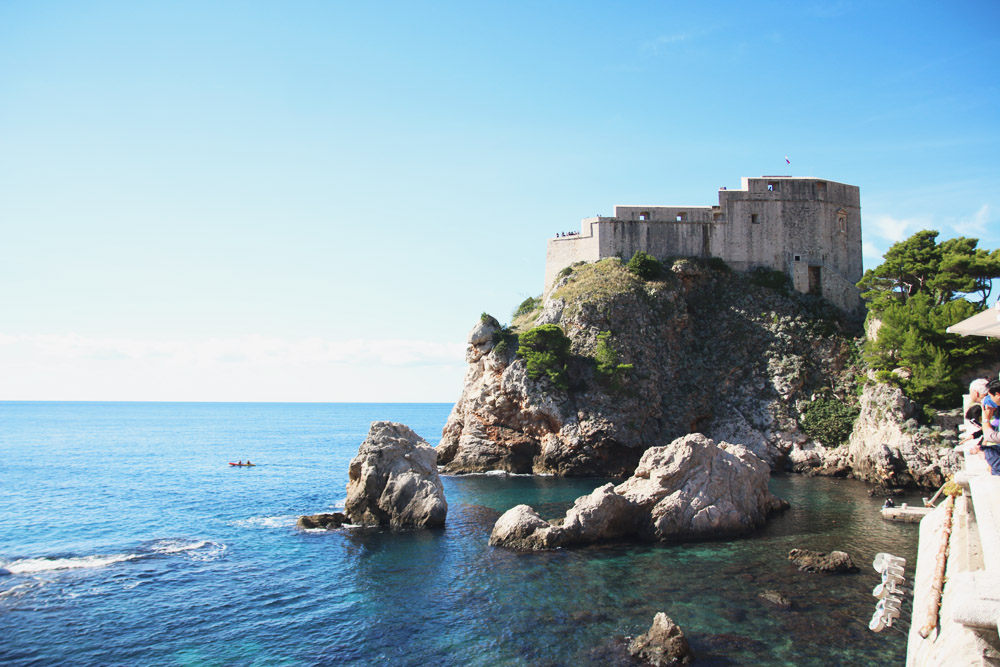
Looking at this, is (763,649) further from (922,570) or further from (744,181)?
(744,181)

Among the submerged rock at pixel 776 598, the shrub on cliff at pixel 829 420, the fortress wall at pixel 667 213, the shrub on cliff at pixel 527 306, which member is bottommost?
the submerged rock at pixel 776 598

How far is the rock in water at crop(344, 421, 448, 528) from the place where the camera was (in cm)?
2964

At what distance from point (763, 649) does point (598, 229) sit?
4283 centimetres

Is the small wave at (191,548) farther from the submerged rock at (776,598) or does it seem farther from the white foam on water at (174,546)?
the submerged rock at (776,598)

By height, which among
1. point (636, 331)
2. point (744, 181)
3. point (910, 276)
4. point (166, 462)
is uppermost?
point (744, 181)

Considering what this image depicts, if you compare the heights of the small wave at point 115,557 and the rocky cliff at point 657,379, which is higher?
the rocky cliff at point 657,379

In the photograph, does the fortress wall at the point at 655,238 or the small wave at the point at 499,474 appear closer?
the small wave at the point at 499,474

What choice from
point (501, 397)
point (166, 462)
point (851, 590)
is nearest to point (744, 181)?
point (501, 397)

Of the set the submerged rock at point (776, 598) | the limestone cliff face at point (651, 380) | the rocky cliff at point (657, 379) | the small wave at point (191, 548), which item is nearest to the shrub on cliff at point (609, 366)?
the rocky cliff at point (657, 379)

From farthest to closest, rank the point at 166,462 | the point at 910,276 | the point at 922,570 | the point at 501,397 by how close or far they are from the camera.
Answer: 1. the point at 166,462
2. the point at 501,397
3. the point at 910,276
4. the point at 922,570

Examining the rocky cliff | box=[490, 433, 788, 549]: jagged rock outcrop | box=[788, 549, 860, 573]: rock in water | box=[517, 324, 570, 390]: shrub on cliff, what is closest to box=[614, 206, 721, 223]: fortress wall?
the rocky cliff

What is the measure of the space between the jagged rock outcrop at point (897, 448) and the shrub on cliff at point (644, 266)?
18.4 metres

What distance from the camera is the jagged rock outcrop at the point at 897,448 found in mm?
35656

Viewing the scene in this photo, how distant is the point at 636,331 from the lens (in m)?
49.8
